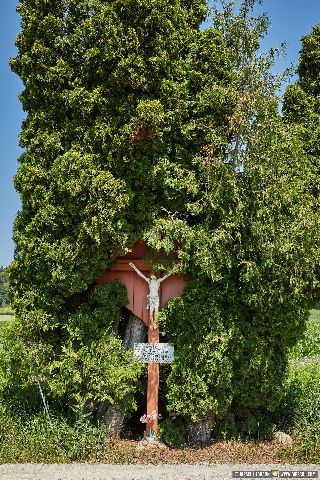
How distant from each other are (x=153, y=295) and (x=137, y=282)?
1.33ft

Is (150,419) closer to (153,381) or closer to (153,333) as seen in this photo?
(153,381)

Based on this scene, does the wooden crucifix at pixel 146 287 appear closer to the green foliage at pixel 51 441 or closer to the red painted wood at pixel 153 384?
the red painted wood at pixel 153 384

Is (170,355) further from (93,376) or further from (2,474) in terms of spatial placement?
(2,474)

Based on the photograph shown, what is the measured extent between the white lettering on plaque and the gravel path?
1372 millimetres

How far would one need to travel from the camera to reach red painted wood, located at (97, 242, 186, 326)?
7.01 meters

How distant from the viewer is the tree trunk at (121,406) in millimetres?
Result: 6836

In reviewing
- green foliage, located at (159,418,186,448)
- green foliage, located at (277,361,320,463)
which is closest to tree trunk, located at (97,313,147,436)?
green foliage, located at (159,418,186,448)

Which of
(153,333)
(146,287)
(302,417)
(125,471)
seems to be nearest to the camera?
(125,471)

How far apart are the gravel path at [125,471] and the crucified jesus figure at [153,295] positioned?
1858 mm

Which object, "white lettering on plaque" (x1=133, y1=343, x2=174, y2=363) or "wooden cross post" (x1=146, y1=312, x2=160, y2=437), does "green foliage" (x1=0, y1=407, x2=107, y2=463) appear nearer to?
"wooden cross post" (x1=146, y1=312, x2=160, y2=437)

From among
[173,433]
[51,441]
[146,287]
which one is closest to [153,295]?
[146,287]

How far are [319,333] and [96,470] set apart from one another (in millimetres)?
15425

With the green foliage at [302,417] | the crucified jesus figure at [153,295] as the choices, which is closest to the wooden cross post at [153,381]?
the crucified jesus figure at [153,295]

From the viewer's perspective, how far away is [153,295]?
6.79 m
